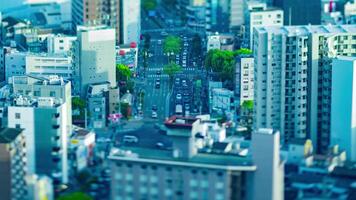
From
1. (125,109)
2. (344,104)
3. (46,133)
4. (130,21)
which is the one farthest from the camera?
(130,21)

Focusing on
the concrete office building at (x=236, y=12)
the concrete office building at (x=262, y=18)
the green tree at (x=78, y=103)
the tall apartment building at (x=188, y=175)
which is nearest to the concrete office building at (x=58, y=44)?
the green tree at (x=78, y=103)

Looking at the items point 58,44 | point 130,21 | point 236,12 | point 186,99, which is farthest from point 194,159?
point 236,12

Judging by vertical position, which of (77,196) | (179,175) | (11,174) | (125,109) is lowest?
(77,196)

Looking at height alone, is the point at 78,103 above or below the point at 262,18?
below

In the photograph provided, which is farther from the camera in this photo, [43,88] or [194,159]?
[43,88]

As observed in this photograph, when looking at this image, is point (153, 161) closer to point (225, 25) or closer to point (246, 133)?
point (246, 133)

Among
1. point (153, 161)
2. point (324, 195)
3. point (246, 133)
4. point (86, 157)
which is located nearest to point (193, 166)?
point (153, 161)

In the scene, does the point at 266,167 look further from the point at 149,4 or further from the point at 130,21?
the point at 149,4
